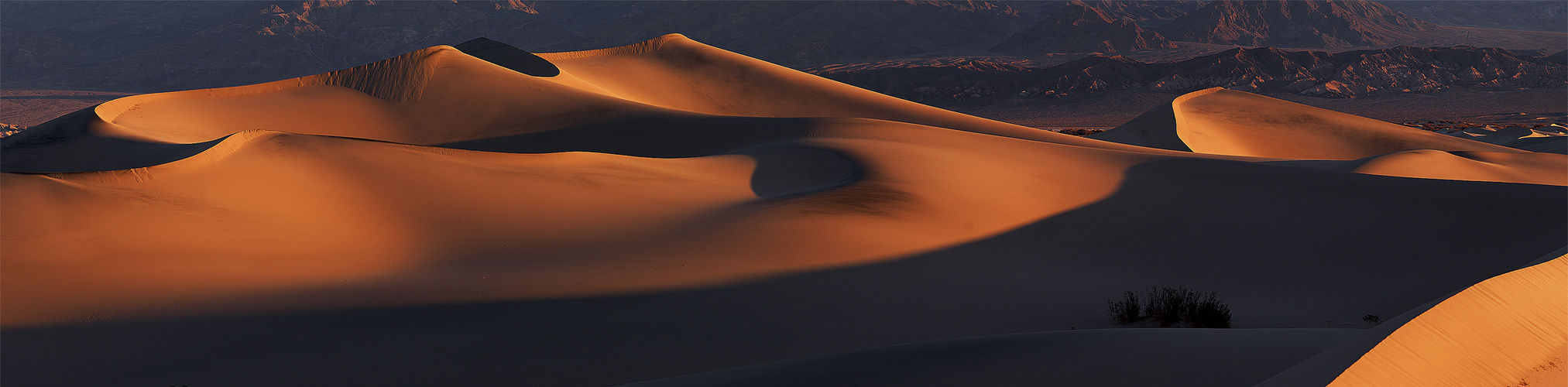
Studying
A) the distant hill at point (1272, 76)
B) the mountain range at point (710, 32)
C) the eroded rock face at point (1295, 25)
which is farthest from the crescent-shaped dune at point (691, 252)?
the eroded rock face at point (1295, 25)

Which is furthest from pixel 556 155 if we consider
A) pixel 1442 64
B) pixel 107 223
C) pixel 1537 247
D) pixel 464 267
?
pixel 1442 64

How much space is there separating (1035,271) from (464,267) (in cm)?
586

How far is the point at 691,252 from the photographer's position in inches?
358

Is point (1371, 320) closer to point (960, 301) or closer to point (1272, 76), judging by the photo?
point (960, 301)

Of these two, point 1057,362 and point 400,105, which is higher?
point 400,105

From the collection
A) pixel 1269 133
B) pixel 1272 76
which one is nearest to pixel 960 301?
pixel 1269 133

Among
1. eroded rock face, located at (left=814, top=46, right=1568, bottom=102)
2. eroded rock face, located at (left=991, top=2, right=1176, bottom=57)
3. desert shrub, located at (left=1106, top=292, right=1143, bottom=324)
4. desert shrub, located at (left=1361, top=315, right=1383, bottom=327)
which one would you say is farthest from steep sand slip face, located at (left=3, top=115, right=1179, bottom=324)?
eroded rock face, located at (left=991, top=2, right=1176, bottom=57)

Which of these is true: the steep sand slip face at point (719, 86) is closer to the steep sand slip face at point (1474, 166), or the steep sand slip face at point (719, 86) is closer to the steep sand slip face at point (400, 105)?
the steep sand slip face at point (400, 105)

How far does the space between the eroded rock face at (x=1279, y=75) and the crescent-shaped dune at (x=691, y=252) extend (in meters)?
68.3

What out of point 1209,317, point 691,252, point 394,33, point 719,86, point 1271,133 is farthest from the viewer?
point 394,33

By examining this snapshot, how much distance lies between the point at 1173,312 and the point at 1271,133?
87.9 ft

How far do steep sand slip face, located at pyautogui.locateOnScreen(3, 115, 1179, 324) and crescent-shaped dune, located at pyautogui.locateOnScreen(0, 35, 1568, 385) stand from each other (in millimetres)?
42

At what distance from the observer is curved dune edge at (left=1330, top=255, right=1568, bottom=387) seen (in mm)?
4164

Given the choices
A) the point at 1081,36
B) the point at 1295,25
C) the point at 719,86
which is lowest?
the point at 719,86
